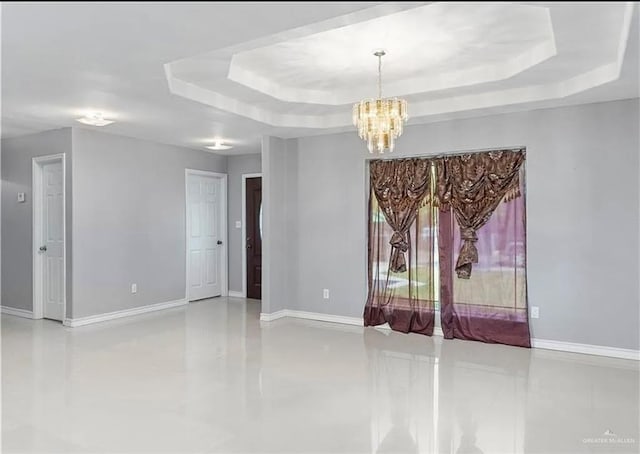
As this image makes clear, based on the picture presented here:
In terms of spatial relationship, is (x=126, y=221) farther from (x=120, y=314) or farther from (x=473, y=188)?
(x=473, y=188)

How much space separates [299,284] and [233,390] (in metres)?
2.73

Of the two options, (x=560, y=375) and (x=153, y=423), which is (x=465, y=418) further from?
(x=153, y=423)

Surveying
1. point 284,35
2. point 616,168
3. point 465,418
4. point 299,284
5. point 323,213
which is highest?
point 284,35

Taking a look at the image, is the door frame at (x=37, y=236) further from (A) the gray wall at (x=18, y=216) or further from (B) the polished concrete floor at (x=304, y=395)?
(B) the polished concrete floor at (x=304, y=395)

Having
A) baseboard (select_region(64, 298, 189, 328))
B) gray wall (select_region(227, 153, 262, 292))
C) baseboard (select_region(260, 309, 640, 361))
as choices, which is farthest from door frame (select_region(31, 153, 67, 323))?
baseboard (select_region(260, 309, 640, 361))

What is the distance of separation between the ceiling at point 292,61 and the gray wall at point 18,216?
0.40 meters

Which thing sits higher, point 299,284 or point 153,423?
point 299,284

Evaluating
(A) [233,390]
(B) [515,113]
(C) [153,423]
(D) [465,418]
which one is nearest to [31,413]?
(C) [153,423]

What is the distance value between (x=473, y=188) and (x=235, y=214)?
4242 mm

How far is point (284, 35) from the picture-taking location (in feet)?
9.33

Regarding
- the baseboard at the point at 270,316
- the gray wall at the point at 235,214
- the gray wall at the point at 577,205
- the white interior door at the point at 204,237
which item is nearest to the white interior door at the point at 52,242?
the white interior door at the point at 204,237

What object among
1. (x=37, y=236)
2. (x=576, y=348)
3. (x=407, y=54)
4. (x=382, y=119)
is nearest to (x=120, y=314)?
(x=37, y=236)

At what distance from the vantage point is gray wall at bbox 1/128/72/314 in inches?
245

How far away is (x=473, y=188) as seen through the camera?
511 cm
